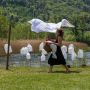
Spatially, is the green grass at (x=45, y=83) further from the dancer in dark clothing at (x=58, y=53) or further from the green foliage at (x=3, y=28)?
the green foliage at (x=3, y=28)

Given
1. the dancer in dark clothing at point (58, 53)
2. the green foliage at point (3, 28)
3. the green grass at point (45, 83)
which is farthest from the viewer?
the green foliage at point (3, 28)

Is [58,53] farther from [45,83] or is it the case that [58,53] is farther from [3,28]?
[3,28]

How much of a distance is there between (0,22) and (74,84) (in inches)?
2189

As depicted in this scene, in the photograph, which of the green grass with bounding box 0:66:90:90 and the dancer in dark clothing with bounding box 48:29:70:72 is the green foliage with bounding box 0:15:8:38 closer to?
the dancer in dark clothing with bounding box 48:29:70:72

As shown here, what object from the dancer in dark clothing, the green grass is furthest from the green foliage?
the green grass

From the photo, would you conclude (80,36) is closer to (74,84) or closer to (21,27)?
(21,27)

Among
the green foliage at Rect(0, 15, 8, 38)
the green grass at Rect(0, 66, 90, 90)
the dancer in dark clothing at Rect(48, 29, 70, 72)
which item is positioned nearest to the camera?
the green grass at Rect(0, 66, 90, 90)

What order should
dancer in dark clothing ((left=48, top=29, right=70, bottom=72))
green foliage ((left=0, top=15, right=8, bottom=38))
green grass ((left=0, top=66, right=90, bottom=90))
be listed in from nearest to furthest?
green grass ((left=0, top=66, right=90, bottom=90))
dancer in dark clothing ((left=48, top=29, right=70, bottom=72))
green foliage ((left=0, top=15, right=8, bottom=38))

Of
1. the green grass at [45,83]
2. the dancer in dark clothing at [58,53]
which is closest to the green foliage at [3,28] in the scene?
the dancer in dark clothing at [58,53]

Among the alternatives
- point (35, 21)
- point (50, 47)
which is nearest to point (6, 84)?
point (50, 47)

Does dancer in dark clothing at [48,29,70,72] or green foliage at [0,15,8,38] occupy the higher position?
dancer in dark clothing at [48,29,70,72]

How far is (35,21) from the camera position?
18.9 m

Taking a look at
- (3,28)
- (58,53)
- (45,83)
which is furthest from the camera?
(3,28)

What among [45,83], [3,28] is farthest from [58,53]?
[3,28]
